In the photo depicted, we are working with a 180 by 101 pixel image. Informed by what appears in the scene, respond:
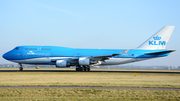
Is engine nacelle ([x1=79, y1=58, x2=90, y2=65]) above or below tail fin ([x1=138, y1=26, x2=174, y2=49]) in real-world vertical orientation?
below

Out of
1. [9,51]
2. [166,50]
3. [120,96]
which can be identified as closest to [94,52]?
[166,50]

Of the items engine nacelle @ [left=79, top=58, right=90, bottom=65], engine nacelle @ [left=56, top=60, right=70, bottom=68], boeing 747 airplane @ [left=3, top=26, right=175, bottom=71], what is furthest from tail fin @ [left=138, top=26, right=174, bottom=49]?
engine nacelle @ [left=56, top=60, right=70, bottom=68]

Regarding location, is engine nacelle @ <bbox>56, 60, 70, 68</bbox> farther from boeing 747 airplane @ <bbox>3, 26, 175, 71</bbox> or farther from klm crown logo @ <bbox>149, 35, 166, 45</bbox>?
klm crown logo @ <bbox>149, 35, 166, 45</bbox>

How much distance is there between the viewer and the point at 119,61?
44.4 m

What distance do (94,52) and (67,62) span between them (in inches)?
234

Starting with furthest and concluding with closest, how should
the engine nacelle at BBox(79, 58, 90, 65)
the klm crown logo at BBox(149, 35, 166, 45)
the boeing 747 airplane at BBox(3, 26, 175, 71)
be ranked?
1. the klm crown logo at BBox(149, 35, 166, 45)
2. the boeing 747 airplane at BBox(3, 26, 175, 71)
3. the engine nacelle at BBox(79, 58, 90, 65)

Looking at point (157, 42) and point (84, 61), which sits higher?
point (157, 42)

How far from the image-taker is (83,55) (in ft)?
142

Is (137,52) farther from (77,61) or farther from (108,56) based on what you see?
(77,61)

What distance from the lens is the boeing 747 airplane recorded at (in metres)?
41.8

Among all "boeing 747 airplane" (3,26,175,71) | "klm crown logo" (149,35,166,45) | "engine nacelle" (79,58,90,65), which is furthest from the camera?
"klm crown logo" (149,35,166,45)

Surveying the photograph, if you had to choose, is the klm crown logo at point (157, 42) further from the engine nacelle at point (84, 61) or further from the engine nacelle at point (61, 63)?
the engine nacelle at point (61, 63)

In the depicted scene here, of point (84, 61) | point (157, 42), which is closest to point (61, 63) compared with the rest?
point (84, 61)

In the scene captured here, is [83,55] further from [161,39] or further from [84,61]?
[161,39]
